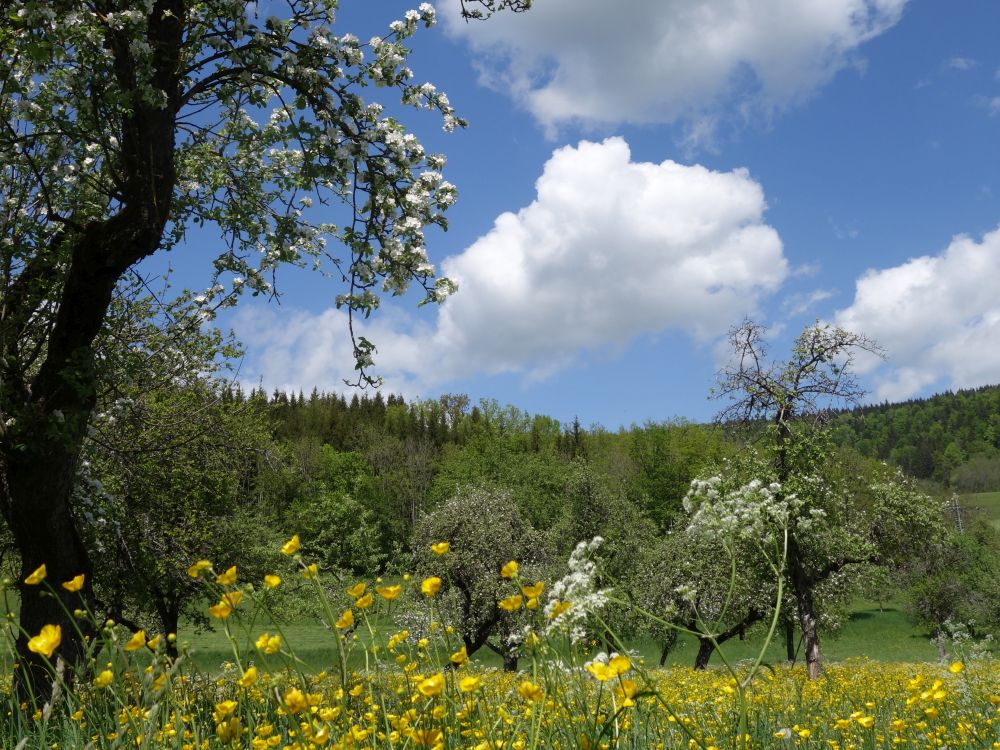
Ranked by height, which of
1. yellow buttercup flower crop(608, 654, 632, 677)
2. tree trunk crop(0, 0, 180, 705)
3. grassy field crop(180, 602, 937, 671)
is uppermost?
tree trunk crop(0, 0, 180, 705)

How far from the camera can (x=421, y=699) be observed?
10.7 feet

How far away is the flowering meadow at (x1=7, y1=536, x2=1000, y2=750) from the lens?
7.66 ft

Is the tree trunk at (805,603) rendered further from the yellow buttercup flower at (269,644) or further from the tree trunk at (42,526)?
the yellow buttercup flower at (269,644)

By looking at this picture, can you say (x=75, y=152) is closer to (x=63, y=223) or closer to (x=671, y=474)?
(x=63, y=223)

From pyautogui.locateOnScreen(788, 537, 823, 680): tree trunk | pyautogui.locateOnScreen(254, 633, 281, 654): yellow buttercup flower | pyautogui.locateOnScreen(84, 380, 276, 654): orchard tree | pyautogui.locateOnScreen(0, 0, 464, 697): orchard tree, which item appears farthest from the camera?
pyautogui.locateOnScreen(788, 537, 823, 680): tree trunk

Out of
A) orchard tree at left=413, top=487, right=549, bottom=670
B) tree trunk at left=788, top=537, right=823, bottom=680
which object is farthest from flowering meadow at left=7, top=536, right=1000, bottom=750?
orchard tree at left=413, top=487, right=549, bottom=670

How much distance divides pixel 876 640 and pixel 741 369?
4515 cm

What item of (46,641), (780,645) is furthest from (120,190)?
(780,645)

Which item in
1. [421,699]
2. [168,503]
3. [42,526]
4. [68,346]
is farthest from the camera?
[168,503]

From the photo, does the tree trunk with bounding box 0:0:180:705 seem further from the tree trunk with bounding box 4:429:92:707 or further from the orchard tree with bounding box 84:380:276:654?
the orchard tree with bounding box 84:380:276:654

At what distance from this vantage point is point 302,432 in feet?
348

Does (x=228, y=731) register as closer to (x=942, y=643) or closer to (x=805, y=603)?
(x=942, y=643)

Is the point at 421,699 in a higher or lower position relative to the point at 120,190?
lower

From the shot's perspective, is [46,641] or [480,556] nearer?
[46,641]
